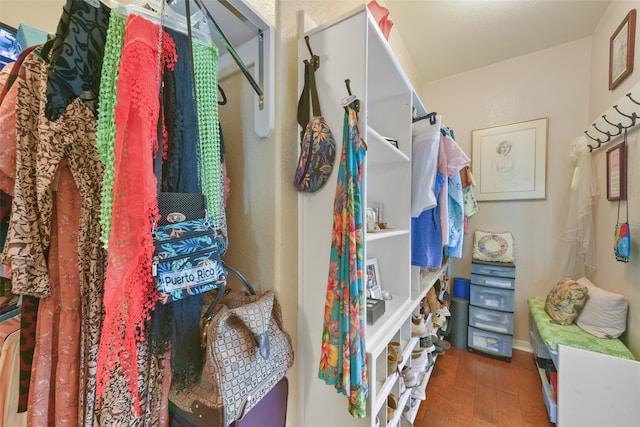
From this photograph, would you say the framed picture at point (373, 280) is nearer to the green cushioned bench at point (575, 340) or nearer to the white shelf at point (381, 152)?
the white shelf at point (381, 152)

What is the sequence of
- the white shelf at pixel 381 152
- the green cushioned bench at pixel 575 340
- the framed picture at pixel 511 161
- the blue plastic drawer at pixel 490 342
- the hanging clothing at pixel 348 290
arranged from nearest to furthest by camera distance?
the hanging clothing at pixel 348 290 → the white shelf at pixel 381 152 → the green cushioned bench at pixel 575 340 → the blue plastic drawer at pixel 490 342 → the framed picture at pixel 511 161

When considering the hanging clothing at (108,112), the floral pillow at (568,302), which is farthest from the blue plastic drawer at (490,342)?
the hanging clothing at (108,112)

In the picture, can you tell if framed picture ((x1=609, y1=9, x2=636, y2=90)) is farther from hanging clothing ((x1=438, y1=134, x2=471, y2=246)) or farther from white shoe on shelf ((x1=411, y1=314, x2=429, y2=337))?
white shoe on shelf ((x1=411, y1=314, x2=429, y2=337))

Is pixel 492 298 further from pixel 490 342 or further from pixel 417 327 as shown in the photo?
pixel 417 327

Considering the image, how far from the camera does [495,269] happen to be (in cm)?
215

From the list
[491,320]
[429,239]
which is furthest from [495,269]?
[429,239]

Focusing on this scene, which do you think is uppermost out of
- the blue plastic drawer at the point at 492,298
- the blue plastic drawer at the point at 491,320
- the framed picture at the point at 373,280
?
the framed picture at the point at 373,280

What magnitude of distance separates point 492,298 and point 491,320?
20 centimetres

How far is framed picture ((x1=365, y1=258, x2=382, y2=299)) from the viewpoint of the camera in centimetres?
114

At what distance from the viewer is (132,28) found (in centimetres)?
44

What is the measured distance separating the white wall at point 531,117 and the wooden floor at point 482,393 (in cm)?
52

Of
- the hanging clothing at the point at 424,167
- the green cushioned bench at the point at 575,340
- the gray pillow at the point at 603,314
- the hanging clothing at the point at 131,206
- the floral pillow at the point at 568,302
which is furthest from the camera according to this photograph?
the floral pillow at the point at 568,302

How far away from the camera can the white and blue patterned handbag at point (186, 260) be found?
17.4 inches

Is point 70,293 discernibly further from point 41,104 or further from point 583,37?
point 583,37
